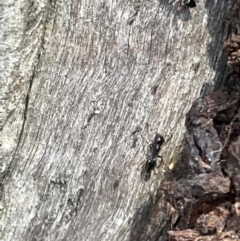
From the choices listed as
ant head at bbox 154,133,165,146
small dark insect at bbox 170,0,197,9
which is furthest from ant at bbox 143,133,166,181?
small dark insect at bbox 170,0,197,9

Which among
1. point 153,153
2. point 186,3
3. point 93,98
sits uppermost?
point 186,3

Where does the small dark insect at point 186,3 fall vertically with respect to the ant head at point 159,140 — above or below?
above

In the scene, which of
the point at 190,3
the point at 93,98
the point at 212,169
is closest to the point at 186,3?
the point at 190,3

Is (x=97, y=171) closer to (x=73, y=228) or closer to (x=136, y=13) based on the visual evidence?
(x=73, y=228)

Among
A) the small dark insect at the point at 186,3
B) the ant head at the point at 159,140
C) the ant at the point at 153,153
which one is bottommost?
the ant at the point at 153,153

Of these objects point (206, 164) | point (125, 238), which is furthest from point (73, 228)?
point (206, 164)

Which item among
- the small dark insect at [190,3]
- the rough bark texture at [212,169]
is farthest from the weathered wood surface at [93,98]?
the rough bark texture at [212,169]

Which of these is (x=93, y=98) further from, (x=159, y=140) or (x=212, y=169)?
(x=212, y=169)

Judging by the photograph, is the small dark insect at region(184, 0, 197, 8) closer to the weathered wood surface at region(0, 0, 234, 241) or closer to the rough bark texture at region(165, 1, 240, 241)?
the weathered wood surface at region(0, 0, 234, 241)

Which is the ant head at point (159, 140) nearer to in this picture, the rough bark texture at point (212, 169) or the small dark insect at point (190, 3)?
the rough bark texture at point (212, 169)
